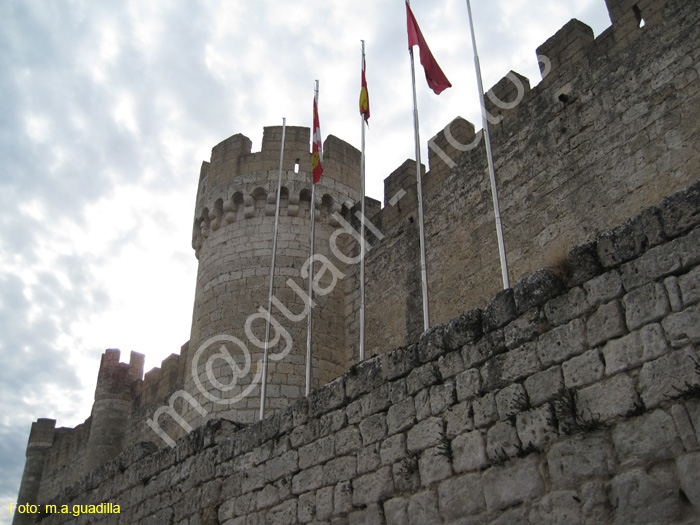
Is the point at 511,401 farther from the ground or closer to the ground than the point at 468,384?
closer to the ground

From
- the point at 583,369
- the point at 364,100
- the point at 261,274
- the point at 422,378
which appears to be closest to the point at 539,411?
the point at 583,369

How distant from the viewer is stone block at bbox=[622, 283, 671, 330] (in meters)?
3.20

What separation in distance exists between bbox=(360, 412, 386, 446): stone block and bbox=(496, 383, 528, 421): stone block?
38.2 inches

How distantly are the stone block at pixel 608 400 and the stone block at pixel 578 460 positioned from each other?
0.11 metres

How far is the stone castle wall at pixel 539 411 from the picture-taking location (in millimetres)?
3055

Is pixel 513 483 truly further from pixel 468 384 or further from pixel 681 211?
pixel 681 211

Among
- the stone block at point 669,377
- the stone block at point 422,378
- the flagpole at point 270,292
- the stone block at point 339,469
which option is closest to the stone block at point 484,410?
the stone block at point 422,378

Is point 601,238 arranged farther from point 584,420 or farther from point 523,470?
point 523,470

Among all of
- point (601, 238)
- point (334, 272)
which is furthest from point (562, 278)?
point (334, 272)

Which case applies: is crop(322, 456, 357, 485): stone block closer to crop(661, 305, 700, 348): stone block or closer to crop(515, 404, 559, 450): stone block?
crop(515, 404, 559, 450): stone block

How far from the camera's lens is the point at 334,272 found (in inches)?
392

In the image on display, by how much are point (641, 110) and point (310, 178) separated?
5.18m

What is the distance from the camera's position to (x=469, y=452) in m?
3.81

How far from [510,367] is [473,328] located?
1.32 ft
